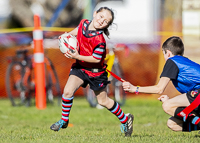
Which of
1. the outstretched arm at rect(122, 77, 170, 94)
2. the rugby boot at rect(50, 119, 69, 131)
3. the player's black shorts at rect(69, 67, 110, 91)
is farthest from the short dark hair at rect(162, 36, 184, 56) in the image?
the rugby boot at rect(50, 119, 69, 131)

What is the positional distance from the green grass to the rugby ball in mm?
1220

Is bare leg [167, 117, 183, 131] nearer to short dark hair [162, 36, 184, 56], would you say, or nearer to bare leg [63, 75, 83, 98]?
short dark hair [162, 36, 184, 56]

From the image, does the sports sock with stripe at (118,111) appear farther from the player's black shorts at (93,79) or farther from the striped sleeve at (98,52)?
the striped sleeve at (98,52)

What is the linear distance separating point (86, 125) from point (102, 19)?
255 cm

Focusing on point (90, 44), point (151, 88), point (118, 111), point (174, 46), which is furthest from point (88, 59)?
point (174, 46)

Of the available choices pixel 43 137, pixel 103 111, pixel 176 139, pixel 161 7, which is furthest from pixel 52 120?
pixel 161 7

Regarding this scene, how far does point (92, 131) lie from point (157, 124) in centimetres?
173

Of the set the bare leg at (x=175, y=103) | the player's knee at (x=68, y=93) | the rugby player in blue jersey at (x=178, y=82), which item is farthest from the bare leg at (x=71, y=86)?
the bare leg at (x=175, y=103)

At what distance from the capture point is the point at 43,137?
18.2ft

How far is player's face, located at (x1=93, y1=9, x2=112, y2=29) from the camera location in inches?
226

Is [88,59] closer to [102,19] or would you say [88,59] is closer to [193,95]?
[102,19]

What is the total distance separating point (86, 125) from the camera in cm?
756

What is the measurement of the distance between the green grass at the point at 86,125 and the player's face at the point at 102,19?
158cm

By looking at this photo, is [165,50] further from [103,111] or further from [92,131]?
[103,111]
